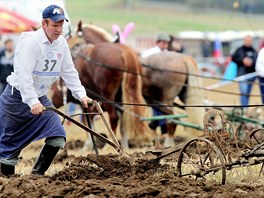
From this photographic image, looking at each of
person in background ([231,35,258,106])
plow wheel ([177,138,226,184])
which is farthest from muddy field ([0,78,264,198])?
person in background ([231,35,258,106])

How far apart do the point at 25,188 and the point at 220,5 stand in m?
47.2

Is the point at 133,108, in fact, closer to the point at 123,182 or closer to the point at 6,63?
the point at 6,63

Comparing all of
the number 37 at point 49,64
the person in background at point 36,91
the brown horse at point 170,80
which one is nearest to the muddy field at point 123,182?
the person in background at point 36,91

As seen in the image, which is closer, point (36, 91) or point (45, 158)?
point (36, 91)

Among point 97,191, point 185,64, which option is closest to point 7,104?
point 97,191

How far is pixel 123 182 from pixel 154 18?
47977 millimetres

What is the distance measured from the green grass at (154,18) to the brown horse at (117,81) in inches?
1146

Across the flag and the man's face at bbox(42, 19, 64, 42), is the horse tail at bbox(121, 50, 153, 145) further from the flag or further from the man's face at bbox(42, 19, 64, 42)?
the flag

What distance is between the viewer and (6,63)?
47.7 ft

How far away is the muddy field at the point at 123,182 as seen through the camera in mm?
6016

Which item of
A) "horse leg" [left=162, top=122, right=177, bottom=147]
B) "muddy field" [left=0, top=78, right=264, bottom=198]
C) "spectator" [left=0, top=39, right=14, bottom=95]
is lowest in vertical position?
"horse leg" [left=162, top=122, right=177, bottom=147]

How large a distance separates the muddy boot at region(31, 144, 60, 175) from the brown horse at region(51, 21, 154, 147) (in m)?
5.23

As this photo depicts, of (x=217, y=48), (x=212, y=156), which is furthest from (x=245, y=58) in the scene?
(x=217, y=48)

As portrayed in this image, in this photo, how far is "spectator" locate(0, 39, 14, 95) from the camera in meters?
14.4
